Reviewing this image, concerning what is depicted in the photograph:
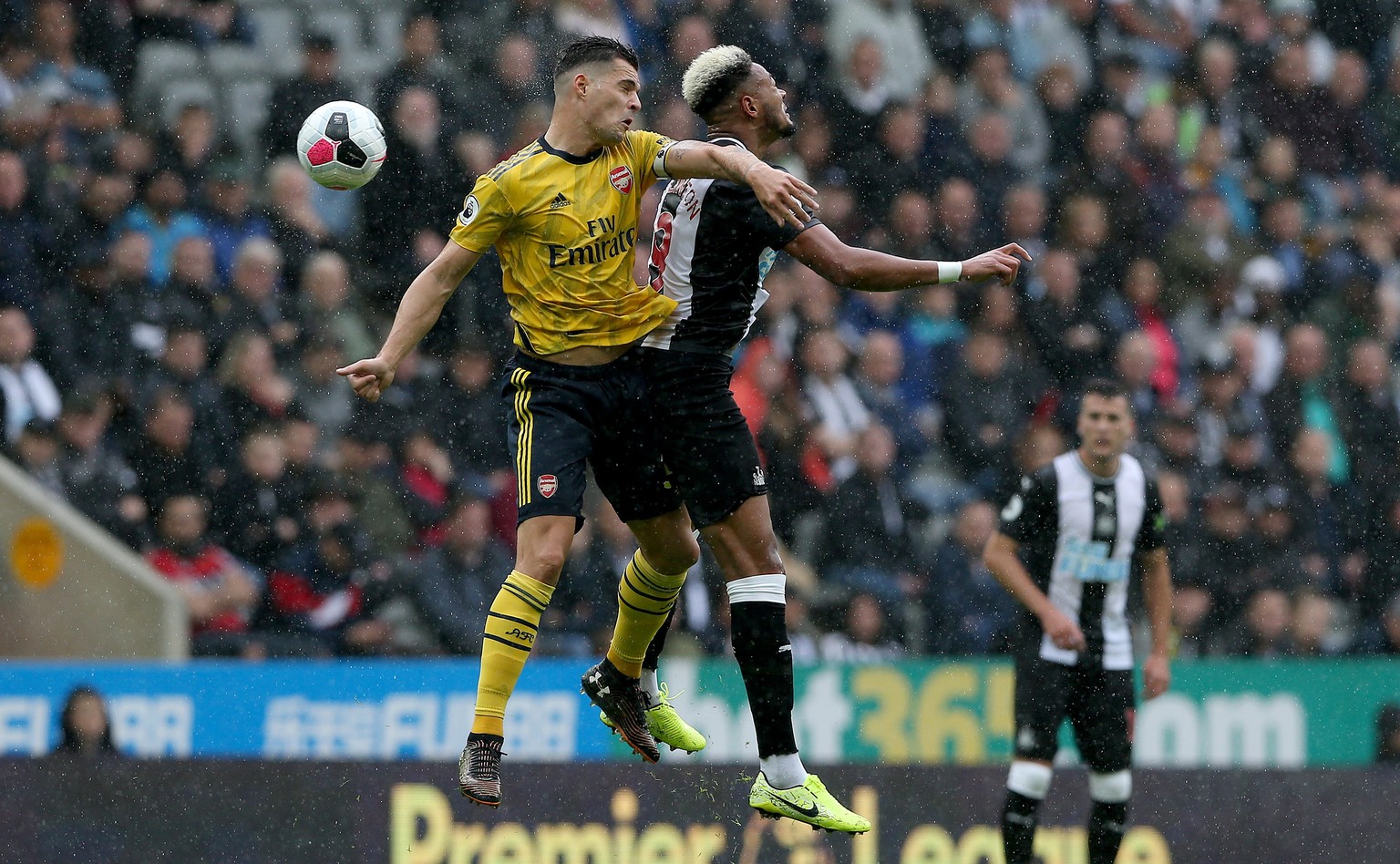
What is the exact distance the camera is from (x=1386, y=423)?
41.5ft

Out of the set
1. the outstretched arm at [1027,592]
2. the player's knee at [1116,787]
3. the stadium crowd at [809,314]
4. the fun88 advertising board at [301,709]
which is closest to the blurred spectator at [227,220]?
the stadium crowd at [809,314]

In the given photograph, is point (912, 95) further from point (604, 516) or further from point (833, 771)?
point (833, 771)

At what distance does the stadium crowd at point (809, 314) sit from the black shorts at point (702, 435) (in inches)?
158

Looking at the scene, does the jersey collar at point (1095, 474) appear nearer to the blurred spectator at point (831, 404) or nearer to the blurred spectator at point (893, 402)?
the blurred spectator at point (831, 404)

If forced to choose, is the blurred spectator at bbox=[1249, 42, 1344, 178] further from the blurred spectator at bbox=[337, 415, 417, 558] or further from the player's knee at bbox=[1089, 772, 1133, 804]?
the blurred spectator at bbox=[337, 415, 417, 558]

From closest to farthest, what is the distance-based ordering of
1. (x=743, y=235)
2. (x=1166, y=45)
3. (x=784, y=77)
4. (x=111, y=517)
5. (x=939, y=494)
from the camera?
(x=743, y=235) < (x=111, y=517) < (x=939, y=494) < (x=784, y=77) < (x=1166, y=45)

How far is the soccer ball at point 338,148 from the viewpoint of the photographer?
6672 mm

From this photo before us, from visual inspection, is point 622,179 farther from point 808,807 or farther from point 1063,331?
point 1063,331

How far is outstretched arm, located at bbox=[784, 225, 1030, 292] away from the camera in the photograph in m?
6.19

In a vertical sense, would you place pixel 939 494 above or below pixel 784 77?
below

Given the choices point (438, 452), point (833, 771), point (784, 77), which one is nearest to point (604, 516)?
point (438, 452)

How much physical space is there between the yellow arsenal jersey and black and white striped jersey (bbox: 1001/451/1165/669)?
300cm

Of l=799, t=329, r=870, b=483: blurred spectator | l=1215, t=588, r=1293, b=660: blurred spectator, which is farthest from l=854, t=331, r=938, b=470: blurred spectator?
l=1215, t=588, r=1293, b=660: blurred spectator

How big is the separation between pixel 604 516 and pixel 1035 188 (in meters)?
4.06
